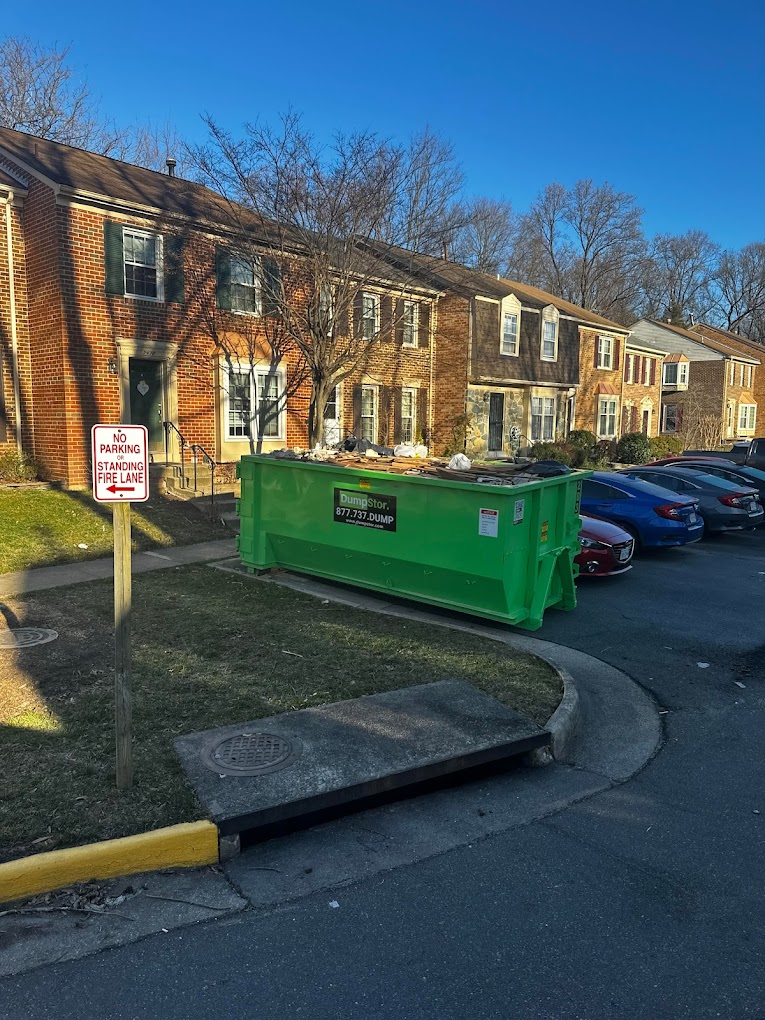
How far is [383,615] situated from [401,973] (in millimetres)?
5286

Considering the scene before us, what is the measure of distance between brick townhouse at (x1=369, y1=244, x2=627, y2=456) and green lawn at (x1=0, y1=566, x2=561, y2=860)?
14.3 meters

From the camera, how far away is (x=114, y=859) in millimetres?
3600

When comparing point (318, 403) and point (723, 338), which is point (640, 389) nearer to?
point (723, 338)

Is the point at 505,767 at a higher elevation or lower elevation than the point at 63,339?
lower

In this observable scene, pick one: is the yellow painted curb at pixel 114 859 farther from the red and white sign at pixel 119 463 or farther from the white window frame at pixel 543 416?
the white window frame at pixel 543 416

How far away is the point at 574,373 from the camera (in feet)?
103

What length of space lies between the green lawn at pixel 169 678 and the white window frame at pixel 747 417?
4893cm

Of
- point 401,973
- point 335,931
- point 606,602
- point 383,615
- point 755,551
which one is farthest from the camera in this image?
point 755,551

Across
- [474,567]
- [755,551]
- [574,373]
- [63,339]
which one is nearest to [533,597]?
[474,567]

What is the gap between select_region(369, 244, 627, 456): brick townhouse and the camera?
25.1 m

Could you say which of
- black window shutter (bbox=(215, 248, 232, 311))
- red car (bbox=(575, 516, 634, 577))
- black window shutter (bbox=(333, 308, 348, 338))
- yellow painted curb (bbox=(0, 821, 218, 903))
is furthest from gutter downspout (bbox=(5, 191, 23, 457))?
yellow painted curb (bbox=(0, 821, 218, 903))

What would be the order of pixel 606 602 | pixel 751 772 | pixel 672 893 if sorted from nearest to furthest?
1. pixel 672 893
2. pixel 751 772
3. pixel 606 602

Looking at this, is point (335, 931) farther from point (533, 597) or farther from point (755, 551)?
point (755, 551)

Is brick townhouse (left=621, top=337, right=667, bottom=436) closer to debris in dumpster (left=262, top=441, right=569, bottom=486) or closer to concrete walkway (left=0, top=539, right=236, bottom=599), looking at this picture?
concrete walkway (left=0, top=539, right=236, bottom=599)
